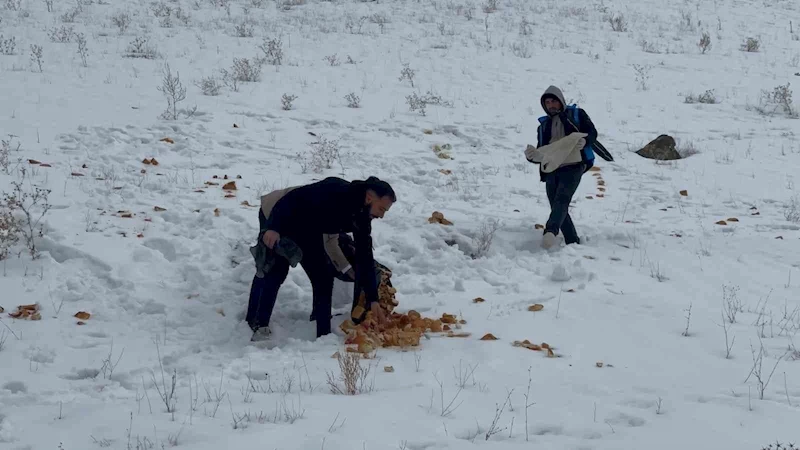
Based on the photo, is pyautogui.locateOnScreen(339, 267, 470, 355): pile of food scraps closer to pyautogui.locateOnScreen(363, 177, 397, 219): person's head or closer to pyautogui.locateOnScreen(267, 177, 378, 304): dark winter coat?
pyautogui.locateOnScreen(267, 177, 378, 304): dark winter coat

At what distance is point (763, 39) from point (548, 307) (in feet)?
50.2

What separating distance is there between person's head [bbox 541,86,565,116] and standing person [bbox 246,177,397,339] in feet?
8.75

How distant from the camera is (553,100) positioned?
25.5 ft

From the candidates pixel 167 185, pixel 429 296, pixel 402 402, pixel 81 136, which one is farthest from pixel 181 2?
pixel 402 402

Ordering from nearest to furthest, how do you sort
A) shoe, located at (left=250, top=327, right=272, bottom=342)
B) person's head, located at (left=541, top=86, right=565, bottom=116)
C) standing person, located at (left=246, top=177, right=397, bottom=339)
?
1. standing person, located at (left=246, top=177, right=397, bottom=339)
2. shoe, located at (left=250, top=327, right=272, bottom=342)
3. person's head, located at (left=541, top=86, right=565, bottom=116)

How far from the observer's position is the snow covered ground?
169 inches

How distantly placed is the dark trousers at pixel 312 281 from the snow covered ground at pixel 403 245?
0.26 m

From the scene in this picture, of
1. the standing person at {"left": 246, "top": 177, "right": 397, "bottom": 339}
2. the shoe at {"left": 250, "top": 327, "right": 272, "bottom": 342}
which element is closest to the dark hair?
the standing person at {"left": 246, "top": 177, "right": 397, "bottom": 339}

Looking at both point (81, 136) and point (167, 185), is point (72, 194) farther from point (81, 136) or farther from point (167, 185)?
point (81, 136)

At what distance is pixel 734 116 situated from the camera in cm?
1312

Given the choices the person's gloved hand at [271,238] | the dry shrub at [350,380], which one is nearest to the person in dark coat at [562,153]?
the person's gloved hand at [271,238]

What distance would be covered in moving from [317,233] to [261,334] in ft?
2.83

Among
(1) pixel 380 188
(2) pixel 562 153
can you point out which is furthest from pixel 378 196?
(2) pixel 562 153

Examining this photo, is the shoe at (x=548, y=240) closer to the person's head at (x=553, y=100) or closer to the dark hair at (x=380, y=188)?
the person's head at (x=553, y=100)
